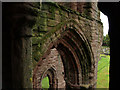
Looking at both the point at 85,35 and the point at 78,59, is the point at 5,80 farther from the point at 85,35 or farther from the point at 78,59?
the point at 78,59

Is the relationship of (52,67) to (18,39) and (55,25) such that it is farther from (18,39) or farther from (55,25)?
(18,39)

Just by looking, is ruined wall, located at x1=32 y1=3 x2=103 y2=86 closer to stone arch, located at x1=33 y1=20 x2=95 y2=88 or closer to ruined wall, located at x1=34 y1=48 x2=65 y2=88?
stone arch, located at x1=33 y1=20 x2=95 y2=88

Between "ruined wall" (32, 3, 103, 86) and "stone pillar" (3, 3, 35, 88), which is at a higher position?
"ruined wall" (32, 3, 103, 86)

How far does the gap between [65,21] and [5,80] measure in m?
2.51

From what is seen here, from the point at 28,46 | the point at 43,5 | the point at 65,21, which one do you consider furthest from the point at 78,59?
the point at 28,46

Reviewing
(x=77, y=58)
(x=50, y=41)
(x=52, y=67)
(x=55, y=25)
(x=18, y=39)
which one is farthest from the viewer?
(x=52, y=67)

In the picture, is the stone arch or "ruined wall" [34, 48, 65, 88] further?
"ruined wall" [34, 48, 65, 88]

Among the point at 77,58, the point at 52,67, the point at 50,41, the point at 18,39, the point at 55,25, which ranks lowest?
the point at 52,67

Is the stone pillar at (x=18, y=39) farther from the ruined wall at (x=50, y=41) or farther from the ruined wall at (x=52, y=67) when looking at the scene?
the ruined wall at (x=52, y=67)

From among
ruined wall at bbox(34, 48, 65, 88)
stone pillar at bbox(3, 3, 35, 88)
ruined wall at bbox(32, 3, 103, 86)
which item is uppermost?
ruined wall at bbox(32, 3, 103, 86)

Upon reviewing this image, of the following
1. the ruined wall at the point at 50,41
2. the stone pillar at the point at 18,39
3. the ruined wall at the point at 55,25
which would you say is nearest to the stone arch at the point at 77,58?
the ruined wall at the point at 50,41

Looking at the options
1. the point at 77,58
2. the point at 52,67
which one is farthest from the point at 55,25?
the point at 52,67

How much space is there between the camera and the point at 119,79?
2.94ft

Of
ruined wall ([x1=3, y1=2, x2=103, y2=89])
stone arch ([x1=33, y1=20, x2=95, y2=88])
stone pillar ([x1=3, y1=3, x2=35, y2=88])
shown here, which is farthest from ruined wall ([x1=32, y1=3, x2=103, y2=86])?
stone pillar ([x1=3, y1=3, x2=35, y2=88])
